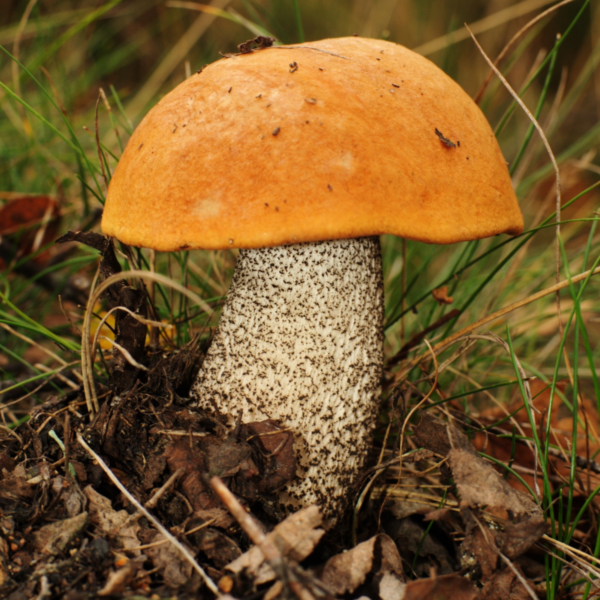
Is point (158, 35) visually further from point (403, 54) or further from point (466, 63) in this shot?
point (403, 54)

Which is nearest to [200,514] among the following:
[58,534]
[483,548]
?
[58,534]

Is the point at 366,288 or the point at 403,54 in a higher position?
the point at 403,54

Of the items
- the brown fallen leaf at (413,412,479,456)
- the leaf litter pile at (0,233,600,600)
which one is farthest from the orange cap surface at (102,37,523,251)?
the brown fallen leaf at (413,412,479,456)

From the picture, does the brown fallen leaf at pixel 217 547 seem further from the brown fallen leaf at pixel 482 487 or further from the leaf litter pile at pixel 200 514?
the brown fallen leaf at pixel 482 487

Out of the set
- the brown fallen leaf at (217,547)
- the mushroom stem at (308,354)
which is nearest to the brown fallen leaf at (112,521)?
the brown fallen leaf at (217,547)

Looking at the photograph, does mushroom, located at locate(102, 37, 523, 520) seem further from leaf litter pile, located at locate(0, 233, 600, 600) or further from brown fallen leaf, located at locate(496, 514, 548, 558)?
brown fallen leaf, located at locate(496, 514, 548, 558)

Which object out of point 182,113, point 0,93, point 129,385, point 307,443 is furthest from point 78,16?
point 307,443

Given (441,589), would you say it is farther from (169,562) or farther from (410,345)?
(410,345)
